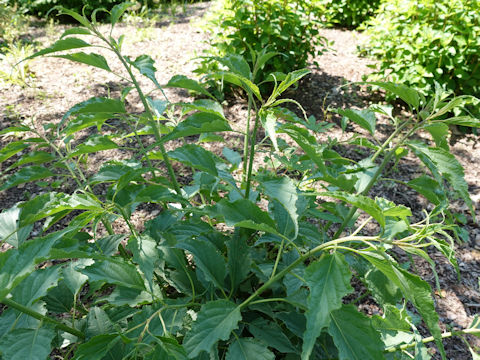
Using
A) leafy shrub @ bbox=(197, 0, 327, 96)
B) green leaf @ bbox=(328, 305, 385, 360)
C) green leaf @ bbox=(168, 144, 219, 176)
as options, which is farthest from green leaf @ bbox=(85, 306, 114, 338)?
leafy shrub @ bbox=(197, 0, 327, 96)

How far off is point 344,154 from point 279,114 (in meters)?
2.31

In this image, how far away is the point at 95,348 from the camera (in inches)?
38.6

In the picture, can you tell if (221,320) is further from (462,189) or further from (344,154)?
(344,154)

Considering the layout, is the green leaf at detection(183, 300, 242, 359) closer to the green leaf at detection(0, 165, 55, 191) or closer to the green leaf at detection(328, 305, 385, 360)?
Answer: the green leaf at detection(328, 305, 385, 360)

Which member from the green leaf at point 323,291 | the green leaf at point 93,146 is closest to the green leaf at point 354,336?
the green leaf at point 323,291

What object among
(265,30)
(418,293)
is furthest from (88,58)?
(265,30)

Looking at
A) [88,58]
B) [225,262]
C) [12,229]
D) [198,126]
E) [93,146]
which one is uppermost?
[88,58]

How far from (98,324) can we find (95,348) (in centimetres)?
26

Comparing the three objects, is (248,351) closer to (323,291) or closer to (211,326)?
(211,326)

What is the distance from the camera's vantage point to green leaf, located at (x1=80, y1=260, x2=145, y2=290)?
1.09 m

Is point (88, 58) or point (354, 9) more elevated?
point (88, 58)

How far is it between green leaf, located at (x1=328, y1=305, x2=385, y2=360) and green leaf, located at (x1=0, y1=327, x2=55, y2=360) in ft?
2.50

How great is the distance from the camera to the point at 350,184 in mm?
1090

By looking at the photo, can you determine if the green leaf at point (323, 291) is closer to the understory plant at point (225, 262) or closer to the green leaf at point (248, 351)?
the understory plant at point (225, 262)
